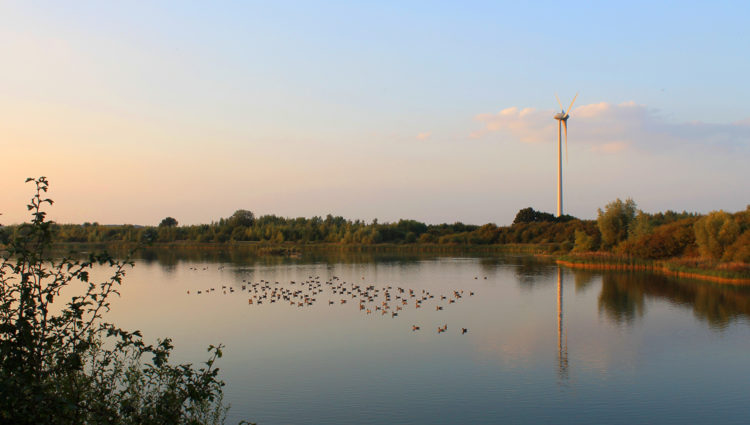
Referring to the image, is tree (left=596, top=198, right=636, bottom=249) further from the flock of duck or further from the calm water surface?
the flock of duck

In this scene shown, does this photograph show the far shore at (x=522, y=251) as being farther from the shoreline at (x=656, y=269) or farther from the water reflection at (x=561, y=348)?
the water reflection at (x=561, y=348)

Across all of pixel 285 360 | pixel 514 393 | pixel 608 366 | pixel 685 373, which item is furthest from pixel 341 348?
pixel 685 373

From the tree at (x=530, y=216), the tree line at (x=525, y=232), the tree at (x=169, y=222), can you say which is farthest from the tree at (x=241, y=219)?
the tree at (x=530, y=216)

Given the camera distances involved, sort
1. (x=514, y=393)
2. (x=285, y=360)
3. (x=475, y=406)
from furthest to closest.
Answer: (x=285, y=360)
(x=514, y=393)
(x=475, y=406)

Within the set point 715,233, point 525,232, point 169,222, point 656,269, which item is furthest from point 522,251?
point 169,222

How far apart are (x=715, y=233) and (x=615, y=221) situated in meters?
17.4

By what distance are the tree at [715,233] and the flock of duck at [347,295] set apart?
21.9 m

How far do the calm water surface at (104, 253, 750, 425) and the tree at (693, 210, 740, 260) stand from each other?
9.26 metres

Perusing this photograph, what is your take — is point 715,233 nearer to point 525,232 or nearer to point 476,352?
point 476,352

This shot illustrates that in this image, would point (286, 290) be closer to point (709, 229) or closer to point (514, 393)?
point (514, 393)

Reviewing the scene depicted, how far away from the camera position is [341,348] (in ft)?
61.7

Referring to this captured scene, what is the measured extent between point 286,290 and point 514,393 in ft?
74.1

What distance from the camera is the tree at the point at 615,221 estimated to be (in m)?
60.7

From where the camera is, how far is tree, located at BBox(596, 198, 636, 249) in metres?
60.7
